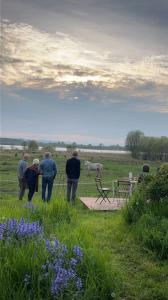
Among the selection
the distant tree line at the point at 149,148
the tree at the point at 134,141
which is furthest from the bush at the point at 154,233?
the tree at the point at 134,141

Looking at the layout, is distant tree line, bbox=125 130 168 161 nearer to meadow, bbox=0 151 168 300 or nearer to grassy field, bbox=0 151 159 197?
grassy field, bbox=0 151 159 197

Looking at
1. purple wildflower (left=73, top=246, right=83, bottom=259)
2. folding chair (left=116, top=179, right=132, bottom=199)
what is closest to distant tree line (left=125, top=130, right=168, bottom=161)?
folding chair (left=116, top=179, right=132, bottom=199)

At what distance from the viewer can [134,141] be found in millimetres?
128375

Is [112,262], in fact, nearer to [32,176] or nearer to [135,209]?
[135,209]

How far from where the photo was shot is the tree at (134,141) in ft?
392

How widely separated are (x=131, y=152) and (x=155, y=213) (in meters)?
115

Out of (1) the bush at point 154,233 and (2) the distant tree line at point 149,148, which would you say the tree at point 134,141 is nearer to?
(2) the distant tree line at point 149,148

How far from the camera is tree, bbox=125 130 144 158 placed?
11947 cm

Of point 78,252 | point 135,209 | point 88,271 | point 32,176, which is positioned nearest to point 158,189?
point 135,209

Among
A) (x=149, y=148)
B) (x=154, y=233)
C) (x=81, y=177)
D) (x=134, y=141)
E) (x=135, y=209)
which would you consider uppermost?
(x=134, y=141)

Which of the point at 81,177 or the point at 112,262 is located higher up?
the point at 112,262

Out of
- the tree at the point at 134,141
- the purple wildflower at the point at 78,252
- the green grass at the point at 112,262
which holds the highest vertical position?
the tree at the point at 134,141

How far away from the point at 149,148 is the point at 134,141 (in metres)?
16.9

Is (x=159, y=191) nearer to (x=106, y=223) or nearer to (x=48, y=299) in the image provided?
(x=106, y=223)
